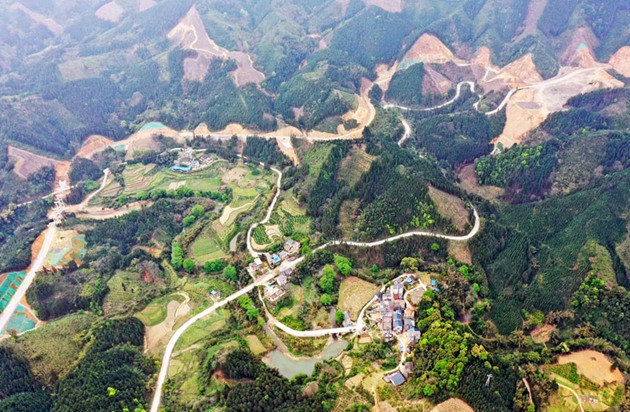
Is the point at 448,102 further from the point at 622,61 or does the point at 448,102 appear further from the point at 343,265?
the point at 343,265

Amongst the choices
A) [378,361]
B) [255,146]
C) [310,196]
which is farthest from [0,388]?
[255,146]

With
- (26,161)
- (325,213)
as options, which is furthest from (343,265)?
(26,161)

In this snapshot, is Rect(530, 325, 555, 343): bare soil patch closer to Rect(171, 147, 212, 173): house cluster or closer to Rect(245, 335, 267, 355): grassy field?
Rect(245, 335, 267, 355): grassy field

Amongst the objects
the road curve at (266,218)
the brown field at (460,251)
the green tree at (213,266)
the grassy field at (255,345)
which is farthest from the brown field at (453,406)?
the green tree at (213,266)

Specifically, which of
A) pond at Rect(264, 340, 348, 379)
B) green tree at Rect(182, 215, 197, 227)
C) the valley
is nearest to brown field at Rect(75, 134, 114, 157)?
the valley

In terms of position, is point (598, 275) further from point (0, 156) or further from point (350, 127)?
point (0, 156)

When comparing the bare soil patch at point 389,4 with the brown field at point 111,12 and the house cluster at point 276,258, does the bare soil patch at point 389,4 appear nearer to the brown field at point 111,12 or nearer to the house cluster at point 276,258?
the brown field at point 111,12
